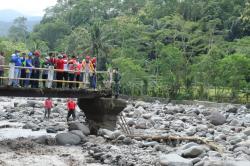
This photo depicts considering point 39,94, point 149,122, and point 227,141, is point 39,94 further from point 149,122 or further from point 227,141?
point 149,122

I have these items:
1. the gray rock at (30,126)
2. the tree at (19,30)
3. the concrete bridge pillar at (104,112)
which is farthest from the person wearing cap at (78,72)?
the tree at (19,30)

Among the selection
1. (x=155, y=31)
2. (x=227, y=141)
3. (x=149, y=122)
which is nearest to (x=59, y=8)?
(x=155, y=31)

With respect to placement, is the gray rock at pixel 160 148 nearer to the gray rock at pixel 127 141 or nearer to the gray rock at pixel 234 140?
the gray rock at pixel 127 141

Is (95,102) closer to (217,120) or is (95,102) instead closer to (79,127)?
(79,127)

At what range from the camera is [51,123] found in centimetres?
2791

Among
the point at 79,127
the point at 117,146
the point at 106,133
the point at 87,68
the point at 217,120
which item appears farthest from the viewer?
the point at 217,120

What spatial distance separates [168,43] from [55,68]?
5884 centimetres

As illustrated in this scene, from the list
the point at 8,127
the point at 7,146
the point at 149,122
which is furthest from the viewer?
the point at 149,122

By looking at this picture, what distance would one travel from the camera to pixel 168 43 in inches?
3123

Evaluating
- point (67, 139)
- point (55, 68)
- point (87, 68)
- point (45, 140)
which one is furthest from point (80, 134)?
point (55, 68)

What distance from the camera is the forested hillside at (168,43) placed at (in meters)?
54.8

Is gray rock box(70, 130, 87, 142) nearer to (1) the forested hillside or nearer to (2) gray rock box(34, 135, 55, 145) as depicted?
(2) gray rock box(34, 135, 55, 145)

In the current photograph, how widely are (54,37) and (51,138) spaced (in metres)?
99.1

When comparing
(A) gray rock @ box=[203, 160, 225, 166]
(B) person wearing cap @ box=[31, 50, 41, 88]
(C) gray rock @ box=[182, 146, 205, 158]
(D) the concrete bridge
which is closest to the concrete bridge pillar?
(D) the concrete bridge
